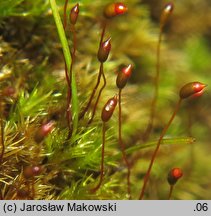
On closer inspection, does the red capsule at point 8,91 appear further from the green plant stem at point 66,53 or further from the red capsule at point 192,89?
the red capsule at point 192,89

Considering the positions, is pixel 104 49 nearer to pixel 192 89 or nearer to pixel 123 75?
pixel 123 75

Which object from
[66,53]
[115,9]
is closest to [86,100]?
[66,53]

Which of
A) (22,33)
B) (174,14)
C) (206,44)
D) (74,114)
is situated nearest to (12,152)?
(74,114)

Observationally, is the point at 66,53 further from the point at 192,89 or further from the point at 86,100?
the point at 192,89

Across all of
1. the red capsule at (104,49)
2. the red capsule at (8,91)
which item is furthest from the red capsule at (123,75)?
the red capsule at (8,91)

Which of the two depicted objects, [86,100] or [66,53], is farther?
[86,100]

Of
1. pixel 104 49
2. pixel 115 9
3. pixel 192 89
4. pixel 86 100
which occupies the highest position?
pixel 115 9

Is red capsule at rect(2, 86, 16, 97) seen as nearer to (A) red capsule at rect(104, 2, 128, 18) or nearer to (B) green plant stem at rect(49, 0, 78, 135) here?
(B) green plant stem at rect(49, 0, 78, 135)

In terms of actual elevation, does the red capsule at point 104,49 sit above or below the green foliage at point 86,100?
above

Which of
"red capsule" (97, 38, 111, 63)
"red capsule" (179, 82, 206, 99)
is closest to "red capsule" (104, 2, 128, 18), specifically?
"red capsule" (97, 38, 111, 63)

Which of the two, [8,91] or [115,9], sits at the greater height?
[115,9]
